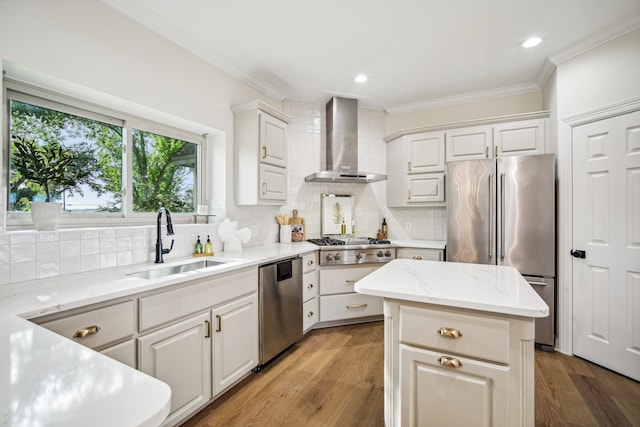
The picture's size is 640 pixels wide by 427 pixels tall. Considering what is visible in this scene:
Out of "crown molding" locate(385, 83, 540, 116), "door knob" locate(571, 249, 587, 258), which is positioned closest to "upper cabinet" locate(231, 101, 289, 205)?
"crown molding" locate(385, 83, 540, 116)

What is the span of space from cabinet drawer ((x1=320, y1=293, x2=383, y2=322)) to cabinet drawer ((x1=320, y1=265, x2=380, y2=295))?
0.22 ft

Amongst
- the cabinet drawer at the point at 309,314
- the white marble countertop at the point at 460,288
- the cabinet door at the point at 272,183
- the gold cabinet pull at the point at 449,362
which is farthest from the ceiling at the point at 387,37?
the cabinet drawer at the point at 309,314

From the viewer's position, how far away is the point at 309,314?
2.97m

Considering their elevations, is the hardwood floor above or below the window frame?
below

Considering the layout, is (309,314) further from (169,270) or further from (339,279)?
(169,270)

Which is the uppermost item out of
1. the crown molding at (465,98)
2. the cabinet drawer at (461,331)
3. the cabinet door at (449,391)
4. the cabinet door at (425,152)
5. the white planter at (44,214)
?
the crown molding at (465,98)

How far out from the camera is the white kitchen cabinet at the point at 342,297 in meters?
3.13

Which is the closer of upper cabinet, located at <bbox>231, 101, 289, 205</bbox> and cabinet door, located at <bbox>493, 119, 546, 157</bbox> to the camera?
upper cabinet, located at <bbox>231, 101, 289, 205</bbox>

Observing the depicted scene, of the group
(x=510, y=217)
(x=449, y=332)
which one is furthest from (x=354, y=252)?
(x=449, y=332)

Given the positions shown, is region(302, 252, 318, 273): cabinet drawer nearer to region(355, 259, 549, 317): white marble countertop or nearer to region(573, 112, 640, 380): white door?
region(355, 259, 549, 317): white marble countertop

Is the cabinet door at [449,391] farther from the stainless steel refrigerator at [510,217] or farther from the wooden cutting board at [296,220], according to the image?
the wooden cutting board at [296,220]

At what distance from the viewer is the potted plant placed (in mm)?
1587

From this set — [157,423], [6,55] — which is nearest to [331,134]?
[6,55]

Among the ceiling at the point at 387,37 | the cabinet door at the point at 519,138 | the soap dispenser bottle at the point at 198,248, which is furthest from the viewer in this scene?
the cabinet door at the point at 519,138
